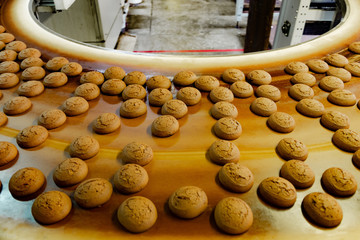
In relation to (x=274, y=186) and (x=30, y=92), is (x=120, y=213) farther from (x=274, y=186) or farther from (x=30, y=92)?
(x=30, y=92)

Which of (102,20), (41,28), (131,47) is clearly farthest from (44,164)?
(131,47)

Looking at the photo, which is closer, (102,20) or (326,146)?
(326,146)

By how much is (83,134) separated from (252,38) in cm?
334

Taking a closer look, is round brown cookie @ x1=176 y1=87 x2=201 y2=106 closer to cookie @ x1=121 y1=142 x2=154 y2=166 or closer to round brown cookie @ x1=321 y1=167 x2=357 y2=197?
cookie @ x1=121 y1=142 x2=154 y2=166

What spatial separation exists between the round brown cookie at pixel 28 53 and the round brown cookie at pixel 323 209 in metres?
1.61

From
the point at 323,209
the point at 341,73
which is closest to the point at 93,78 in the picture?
the point at 323,209

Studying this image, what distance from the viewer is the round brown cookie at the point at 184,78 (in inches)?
54.9

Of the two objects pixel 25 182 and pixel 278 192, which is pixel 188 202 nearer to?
→ pixel 278 192

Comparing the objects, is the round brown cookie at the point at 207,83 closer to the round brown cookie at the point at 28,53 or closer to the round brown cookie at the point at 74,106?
the round brown cookie at the point at 74,106

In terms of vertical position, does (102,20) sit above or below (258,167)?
below

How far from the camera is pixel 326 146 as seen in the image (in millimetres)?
1067

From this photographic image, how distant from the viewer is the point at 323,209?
0.81m

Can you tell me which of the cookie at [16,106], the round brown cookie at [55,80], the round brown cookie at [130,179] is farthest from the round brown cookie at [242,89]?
the cookie at [16,106]

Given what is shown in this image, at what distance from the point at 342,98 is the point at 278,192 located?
66cm
